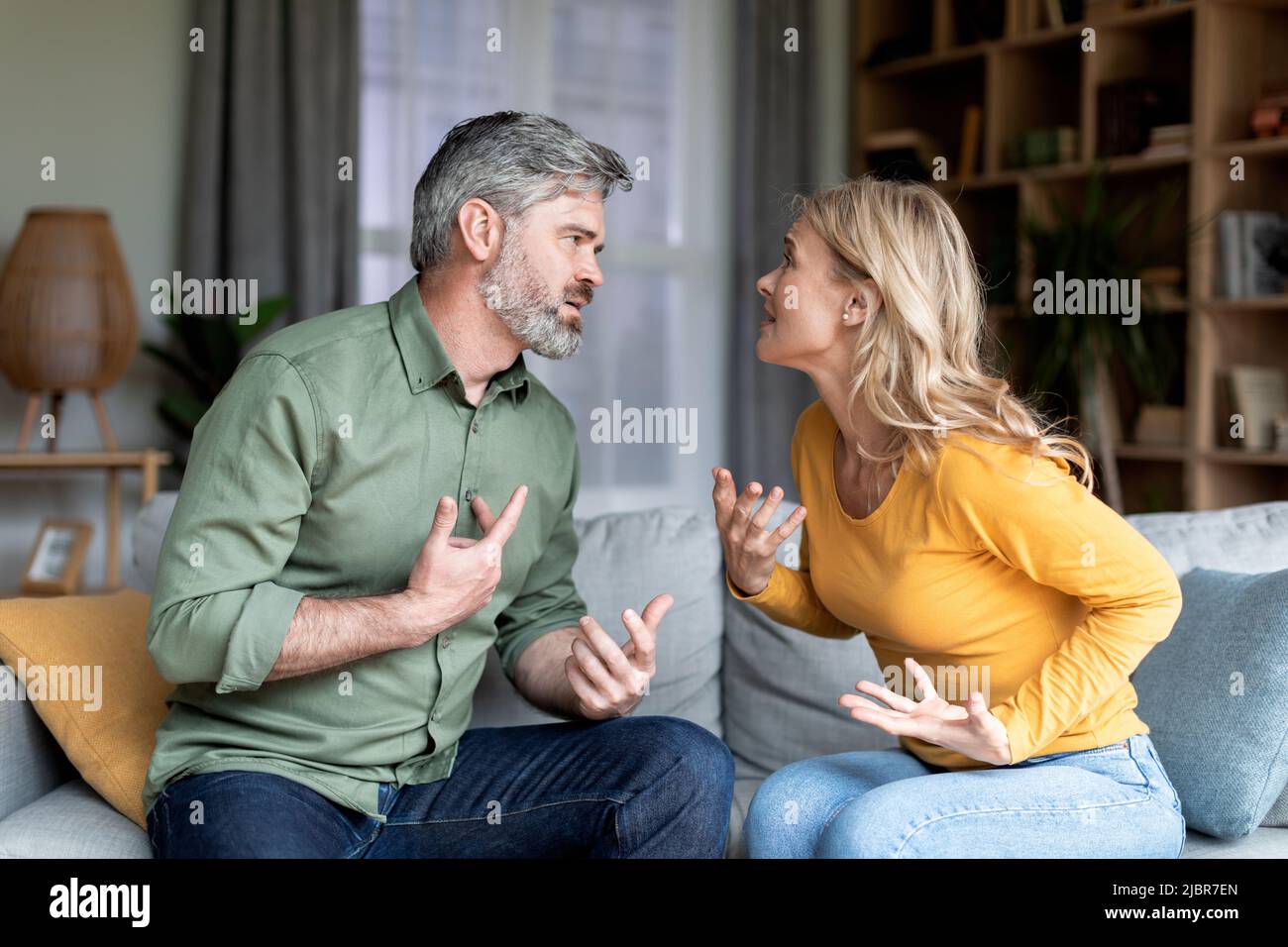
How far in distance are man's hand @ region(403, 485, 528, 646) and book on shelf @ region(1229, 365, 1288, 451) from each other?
3068 mm

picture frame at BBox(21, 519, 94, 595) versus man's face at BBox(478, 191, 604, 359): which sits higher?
man's face at BBox(478, 191, 604, 359)

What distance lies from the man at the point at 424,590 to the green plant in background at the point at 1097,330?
248cm

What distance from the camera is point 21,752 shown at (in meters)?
1.61

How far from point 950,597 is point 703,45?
3.70 metres

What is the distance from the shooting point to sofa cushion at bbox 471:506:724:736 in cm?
203

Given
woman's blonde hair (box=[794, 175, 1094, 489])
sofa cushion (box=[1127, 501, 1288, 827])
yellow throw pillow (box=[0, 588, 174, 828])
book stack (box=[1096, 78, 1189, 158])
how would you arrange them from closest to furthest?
woman's blonde hair (box=[794, 175, 1094, 489])
yellow throw pillow (box=[0, 588, 174, 828])
sofa cushion (box=[1127, 501, 1288, 827])
book stack (box=[1096, 78, 1189, 158])

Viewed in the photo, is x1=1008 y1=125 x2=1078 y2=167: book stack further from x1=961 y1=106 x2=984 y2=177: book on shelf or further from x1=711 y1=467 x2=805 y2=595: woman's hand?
x1=711 y1=467 x2=805 y2=595: woman's hand

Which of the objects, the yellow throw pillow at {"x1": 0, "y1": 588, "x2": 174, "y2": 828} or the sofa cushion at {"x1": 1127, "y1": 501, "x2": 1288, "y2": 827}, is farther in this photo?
the sofa cushion at {"x1": 1127, "y1": 501, "x2": 1288, "y2": 827}

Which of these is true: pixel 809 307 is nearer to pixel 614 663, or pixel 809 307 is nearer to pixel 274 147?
pixel 614 663

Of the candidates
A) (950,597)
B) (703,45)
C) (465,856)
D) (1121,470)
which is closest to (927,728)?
(950,597)

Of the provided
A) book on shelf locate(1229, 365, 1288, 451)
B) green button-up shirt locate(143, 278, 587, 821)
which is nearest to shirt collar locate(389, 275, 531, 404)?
green button-up shirt locate(143, 278, 587, 821)

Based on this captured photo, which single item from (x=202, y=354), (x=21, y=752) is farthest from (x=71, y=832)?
(x=202, y=354)
